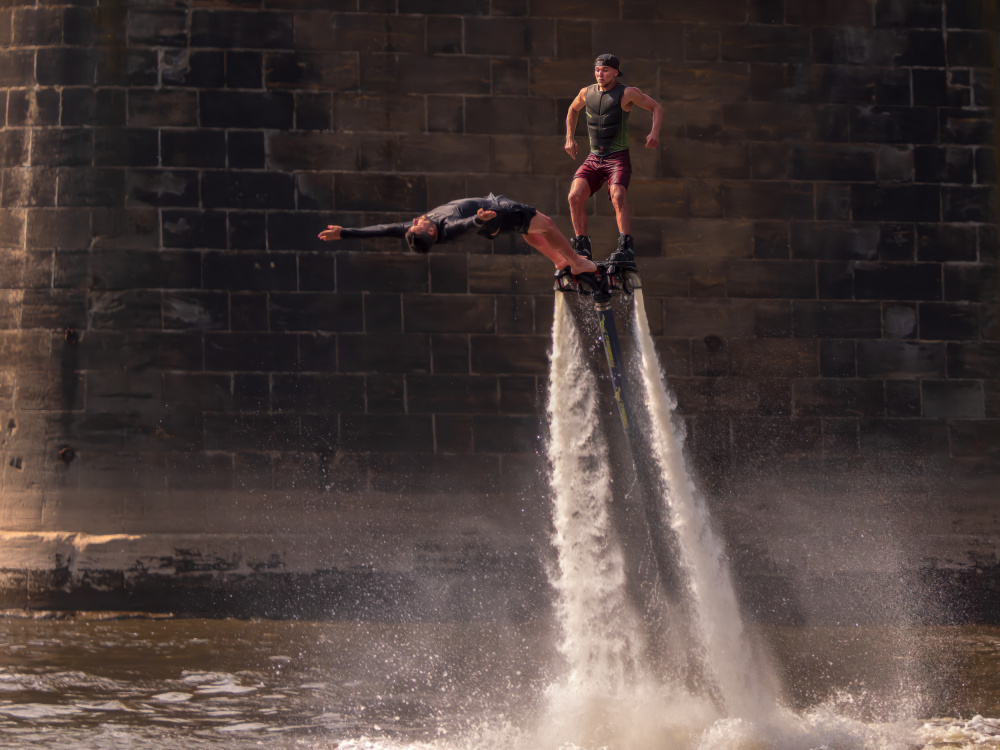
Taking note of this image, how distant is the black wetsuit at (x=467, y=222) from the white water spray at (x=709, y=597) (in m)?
1.86

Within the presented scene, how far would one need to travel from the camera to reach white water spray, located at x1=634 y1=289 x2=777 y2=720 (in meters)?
8.06

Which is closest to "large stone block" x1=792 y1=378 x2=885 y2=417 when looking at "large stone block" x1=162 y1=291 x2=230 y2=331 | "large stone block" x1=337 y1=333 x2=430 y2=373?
"large stone block" x1=337 y1=333 x2=430 y2=373

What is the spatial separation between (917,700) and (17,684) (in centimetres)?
749

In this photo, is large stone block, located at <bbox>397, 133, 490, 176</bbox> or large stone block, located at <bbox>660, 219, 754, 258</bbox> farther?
large stone block, located at <bbox>660, 219, 754, 258</bbox>

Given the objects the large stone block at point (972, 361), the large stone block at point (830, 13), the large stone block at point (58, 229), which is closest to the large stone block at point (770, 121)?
the large stone block at point (830, 13)

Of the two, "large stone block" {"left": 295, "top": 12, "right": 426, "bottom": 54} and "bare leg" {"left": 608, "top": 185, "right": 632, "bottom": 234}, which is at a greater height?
"large stone block" {"left": 295, "top": 12, "right": 426, "bottom": 54}

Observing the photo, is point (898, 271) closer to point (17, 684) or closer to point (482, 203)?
point (482, 203)

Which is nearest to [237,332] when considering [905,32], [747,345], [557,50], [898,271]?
[557,50]

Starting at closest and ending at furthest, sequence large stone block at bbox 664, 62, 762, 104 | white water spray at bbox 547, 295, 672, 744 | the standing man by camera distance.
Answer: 1. the standing man
2. white water spray at bbox 547, 295, 672, 744
3. large stone block at bbox 664, 62, 762, 104

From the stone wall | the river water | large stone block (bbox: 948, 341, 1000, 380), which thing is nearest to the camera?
the river water

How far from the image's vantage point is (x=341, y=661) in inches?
361

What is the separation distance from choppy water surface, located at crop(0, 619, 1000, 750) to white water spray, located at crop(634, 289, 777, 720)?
26 centimetres

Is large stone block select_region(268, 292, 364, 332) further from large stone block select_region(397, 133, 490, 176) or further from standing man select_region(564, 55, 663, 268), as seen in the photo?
standing man select_region(564, 55, 663, 268)

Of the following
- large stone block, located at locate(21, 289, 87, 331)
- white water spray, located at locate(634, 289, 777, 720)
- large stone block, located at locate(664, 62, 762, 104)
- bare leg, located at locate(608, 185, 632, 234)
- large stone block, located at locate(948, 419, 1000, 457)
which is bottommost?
white water spray, located at locate(634, 289, 777, 720)
